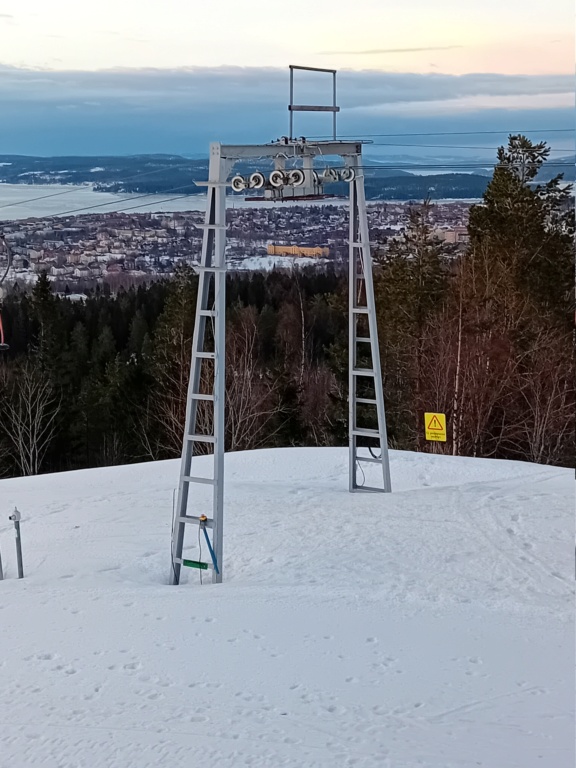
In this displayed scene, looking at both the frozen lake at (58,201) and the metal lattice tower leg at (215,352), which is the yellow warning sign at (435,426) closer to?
the metal lattice tower leg at (215,352)

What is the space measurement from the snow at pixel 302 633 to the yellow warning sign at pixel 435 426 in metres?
2.58

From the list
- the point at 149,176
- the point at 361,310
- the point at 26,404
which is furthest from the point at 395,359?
the point at 361,310

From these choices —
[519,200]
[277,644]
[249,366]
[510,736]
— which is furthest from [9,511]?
[519,200]

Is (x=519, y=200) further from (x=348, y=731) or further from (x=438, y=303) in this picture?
(x=348, y=731)

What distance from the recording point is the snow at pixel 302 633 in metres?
8.61

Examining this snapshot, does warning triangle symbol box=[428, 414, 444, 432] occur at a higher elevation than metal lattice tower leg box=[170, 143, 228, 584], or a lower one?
lower

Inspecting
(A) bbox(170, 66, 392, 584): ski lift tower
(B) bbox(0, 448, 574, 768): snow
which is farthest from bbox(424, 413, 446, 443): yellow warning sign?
(A) bbox(170, 66, 392, 584): ski lift tower

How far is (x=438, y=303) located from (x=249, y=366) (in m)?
6.42

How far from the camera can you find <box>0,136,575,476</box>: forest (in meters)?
29.1

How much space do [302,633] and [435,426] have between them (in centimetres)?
941

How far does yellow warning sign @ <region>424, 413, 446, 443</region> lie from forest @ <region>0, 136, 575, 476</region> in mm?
6855

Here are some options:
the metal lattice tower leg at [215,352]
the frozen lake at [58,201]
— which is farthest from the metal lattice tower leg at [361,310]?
the frozen lake at [58,201]

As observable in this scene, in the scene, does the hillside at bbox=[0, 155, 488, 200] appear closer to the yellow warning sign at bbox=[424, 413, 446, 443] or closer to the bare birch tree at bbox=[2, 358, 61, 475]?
the bare birch tree at bbox=[2, 358, 61, 475]

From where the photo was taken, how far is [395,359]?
103ft
